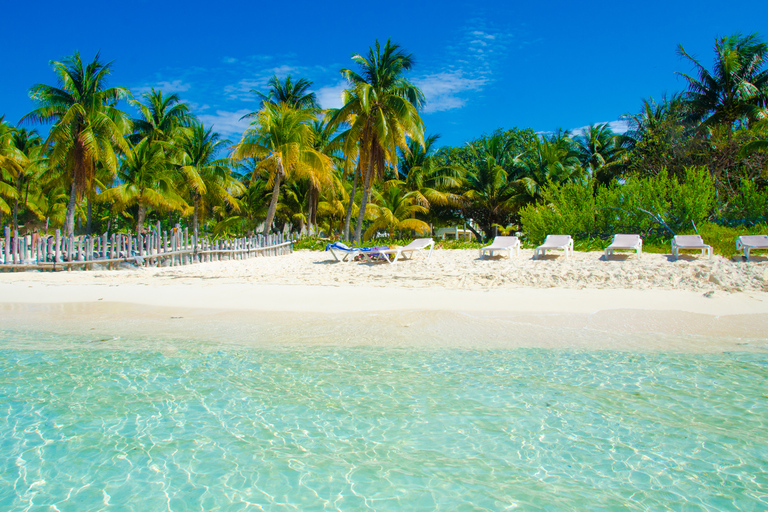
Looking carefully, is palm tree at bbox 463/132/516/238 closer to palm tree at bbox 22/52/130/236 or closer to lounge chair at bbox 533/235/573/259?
lounge chair at bbox 533/235/573/259

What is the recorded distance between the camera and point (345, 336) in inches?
219

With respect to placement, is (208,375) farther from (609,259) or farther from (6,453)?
(609,259)

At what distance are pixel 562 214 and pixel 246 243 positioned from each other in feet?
37.7

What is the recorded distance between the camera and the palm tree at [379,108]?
19578 millimetres

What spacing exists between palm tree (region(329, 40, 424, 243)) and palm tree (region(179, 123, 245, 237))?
7.50m

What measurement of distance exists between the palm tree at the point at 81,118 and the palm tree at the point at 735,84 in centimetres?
2593

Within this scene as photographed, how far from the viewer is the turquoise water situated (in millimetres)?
2406

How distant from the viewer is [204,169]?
24.2 metres

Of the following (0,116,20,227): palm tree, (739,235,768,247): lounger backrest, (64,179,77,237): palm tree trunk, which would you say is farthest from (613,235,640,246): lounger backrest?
(0,116,20,227): palm tree

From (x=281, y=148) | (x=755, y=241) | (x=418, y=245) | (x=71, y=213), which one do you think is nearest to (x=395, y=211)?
(x=281, y=148)

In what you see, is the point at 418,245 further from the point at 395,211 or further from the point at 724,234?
the point at 395,211

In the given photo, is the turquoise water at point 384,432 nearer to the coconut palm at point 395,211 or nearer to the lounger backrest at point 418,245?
the lounger backrest at point 418,245

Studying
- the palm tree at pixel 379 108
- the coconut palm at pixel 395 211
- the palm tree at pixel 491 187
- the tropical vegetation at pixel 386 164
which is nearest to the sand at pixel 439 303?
the tropical vegetation at pixel 386 164

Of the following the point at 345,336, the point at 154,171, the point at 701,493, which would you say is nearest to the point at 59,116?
the point at 154,171
